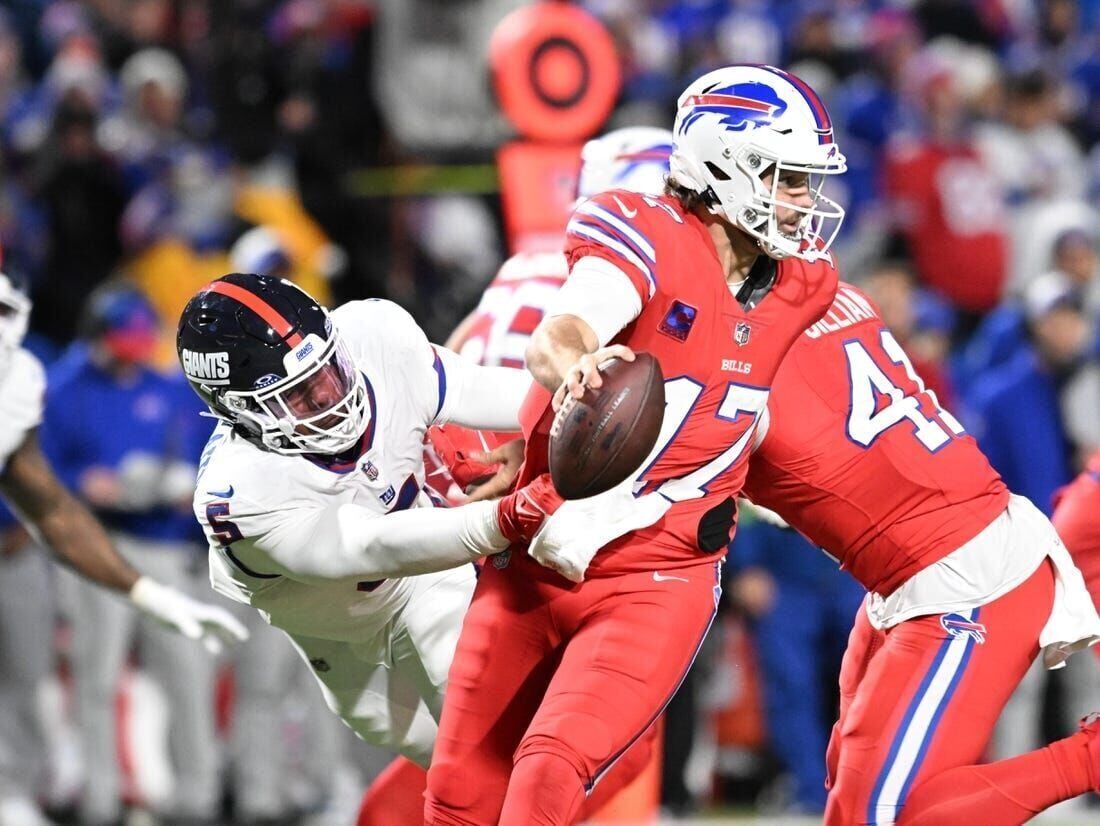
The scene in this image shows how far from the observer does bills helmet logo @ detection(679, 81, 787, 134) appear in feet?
12.7

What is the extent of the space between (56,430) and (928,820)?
4355mm

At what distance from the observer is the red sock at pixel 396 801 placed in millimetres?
4496

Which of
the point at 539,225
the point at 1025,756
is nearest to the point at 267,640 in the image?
the point at 539,225

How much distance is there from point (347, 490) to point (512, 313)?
48.0 inches

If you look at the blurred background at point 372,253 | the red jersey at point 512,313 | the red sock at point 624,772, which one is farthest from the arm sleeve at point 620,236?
the blurred background at point 372,253

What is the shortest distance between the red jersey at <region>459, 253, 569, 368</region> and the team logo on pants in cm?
148

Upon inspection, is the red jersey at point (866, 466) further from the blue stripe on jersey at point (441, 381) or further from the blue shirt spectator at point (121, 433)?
the blue shirt spectator at point (121, 433)

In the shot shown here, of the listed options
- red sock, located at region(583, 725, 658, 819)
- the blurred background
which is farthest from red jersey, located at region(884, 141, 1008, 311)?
red sock, located at region(583, 725, 658, 819)

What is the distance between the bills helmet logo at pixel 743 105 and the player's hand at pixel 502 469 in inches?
31.7

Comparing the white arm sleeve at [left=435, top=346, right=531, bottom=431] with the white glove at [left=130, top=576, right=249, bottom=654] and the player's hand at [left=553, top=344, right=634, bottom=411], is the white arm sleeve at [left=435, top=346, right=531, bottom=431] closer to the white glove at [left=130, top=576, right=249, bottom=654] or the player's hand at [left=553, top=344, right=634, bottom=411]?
the player's hand at [left=553, top=344, right=634, bottom=411]

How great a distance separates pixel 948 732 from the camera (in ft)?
13.1

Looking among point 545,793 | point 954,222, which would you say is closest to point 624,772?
point 545,793

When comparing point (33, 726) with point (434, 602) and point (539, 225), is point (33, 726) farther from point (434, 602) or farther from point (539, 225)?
point (434, 602)

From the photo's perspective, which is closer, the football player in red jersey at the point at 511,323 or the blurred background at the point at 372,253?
the football player in red jersey at the point at 511,323
